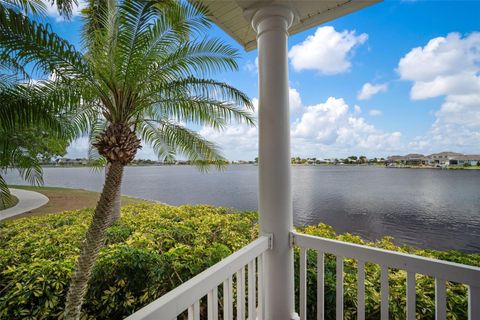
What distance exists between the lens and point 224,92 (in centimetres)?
262

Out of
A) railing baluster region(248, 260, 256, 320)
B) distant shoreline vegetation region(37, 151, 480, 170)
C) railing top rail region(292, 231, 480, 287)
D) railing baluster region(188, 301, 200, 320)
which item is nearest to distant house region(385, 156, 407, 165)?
distant shoreline vegetation region(37, 151, 480, 170)

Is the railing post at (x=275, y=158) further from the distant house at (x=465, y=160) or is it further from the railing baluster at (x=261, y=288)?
the distant house at (x=465, y=160)

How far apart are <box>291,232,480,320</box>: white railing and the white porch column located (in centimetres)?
13

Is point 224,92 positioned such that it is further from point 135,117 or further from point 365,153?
point 365,153

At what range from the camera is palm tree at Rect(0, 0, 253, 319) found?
203 centimetres

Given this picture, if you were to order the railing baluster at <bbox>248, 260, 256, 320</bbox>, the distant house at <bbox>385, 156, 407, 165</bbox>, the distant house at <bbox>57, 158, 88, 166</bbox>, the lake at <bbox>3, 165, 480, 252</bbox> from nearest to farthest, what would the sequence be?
1. the railing baluster at <bbox>248, 260, 256, 320</bbox>
2. the lake at <bbox>3, 165, 480, 252</bbox>
3. the distant house at <bbox>385, 156, 407, 165</bbox>
4. the distant house at <bbox>57, 158, 88, 166</bbox>

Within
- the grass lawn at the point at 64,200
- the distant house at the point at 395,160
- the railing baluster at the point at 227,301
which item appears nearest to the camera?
the railing baluster at the point at 227,301

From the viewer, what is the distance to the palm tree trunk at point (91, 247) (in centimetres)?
223

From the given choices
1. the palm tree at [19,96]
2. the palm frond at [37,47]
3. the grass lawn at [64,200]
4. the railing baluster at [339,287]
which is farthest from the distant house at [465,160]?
the grass lawn at [64,200]

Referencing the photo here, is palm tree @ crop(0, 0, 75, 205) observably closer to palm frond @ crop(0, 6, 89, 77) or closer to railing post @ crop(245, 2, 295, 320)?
palm frond @ crop(0, 6, 89, 77)

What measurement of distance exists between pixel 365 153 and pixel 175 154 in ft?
9.48

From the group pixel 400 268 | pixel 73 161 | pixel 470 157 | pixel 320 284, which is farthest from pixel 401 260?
pixel 73 161

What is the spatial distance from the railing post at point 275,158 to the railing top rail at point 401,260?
169 millimetres

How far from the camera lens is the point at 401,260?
1246 mm
